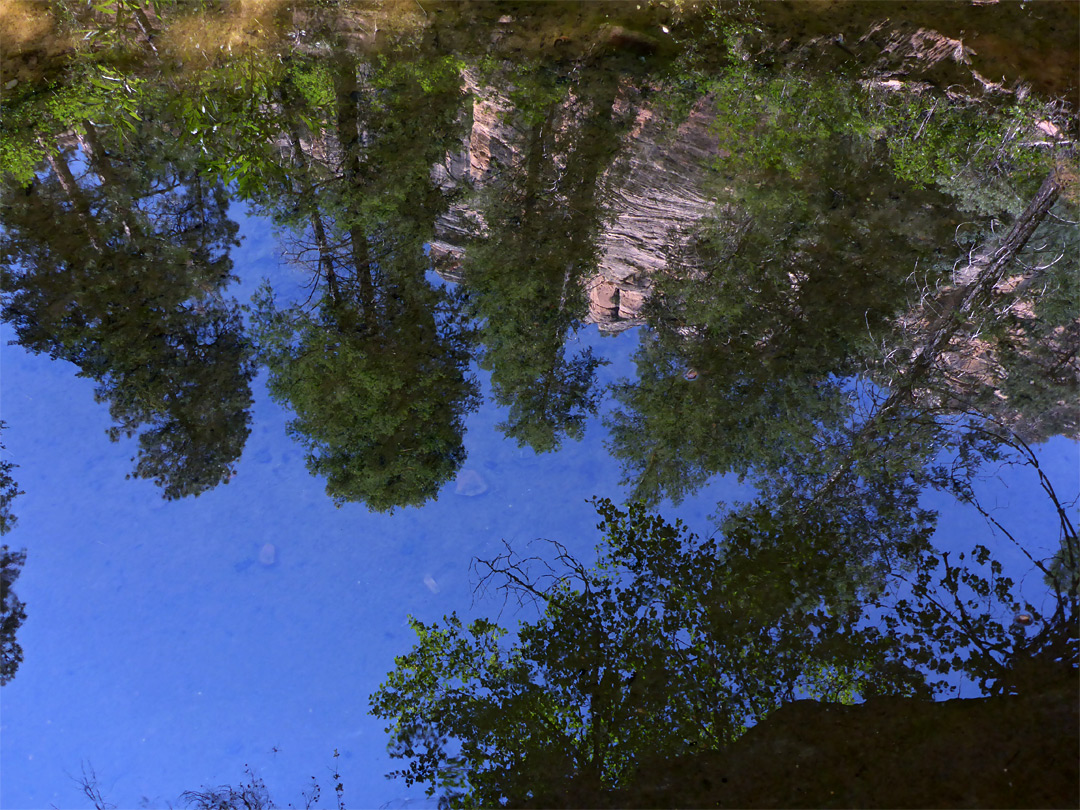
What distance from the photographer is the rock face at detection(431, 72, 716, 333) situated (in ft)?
27.0

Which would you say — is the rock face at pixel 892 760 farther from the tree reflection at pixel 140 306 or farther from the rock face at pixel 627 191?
the tree reflection at pixel 140 306

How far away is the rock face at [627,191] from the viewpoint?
8242 millimetres

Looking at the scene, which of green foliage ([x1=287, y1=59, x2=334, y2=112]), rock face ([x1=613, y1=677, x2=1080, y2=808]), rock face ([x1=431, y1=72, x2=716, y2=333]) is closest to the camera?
rock face ([x1=613, y1=677, x2=1080, y2=808])

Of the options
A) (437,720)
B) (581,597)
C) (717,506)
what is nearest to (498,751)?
(437,720)

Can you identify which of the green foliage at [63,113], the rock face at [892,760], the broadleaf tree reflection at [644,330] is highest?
the green foliage at [63,113]

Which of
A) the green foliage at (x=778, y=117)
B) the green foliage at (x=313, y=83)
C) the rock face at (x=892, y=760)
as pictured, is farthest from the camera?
the green foliage at (x=313, y=83)

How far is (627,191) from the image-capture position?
8.55m

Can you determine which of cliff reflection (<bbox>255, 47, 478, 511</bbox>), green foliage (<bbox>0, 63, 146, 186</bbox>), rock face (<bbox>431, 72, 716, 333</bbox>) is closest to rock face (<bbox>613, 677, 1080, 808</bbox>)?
cliff reflection (<bbox>255, 47, 478, 511</bbox>)

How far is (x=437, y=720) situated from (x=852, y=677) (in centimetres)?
442

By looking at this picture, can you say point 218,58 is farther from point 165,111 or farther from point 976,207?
point 976,207

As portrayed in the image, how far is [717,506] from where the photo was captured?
7.26 metres

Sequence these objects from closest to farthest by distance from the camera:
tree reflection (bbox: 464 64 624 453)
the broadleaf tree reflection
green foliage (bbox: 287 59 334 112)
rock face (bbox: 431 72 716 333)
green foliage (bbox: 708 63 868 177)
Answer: the broadleaf tree reflection
tree reflection (bbox: 464 64 624 453)
green foliage (bbox: 708 63 868 177)
rock face (bbox: 431 72 716 333)
green foliage (bbox: 287 59 334 112)

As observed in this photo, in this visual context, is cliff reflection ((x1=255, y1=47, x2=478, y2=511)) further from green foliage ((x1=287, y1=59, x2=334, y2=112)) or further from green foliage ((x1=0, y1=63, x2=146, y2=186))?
green foliage ((x1=0, y1=63, x2=146, y2=186))

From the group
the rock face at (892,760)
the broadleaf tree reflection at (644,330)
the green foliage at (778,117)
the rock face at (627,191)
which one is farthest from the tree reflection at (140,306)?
the green foliage at (778,117)
